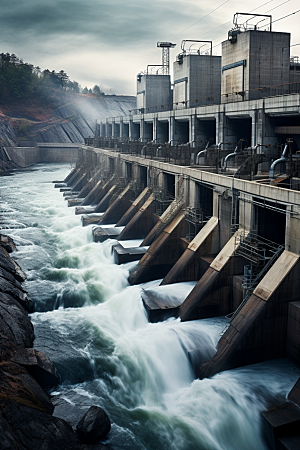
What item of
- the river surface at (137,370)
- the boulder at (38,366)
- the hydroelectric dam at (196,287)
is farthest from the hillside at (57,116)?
the boulder at (38,366)

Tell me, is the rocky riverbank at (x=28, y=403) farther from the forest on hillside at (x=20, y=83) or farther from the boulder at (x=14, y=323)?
the forest on hillside at (x=20, y=83)

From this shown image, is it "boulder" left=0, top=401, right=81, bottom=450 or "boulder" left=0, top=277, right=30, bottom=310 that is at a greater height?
"boulder" left=0, top=277, right=30, bottom=310

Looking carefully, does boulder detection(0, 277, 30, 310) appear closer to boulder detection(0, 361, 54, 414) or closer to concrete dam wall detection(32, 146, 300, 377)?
concrete dam wall detection(32, 146, 300, 377)

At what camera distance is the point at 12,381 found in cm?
1320

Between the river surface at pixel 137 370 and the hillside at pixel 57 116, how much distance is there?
227 feet

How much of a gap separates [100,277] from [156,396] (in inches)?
422

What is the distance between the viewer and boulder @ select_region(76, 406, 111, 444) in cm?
1242

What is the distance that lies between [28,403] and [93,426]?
197cm

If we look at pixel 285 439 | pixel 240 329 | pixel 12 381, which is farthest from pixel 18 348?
pixel 285 439

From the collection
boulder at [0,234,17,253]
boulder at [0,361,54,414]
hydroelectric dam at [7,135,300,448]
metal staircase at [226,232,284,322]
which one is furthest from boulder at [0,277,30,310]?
metal staircase at [226,232,284,322]

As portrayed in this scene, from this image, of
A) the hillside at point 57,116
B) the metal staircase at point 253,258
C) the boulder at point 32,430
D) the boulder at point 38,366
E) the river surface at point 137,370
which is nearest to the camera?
the boulder at point 32,430

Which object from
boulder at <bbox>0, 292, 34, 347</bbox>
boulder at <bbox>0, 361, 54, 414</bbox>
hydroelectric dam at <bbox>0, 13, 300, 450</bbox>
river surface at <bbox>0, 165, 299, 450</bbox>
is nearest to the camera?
boulder at <bbox>0, 361, 54, 414</bbox>

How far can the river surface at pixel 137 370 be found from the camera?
13.2 m

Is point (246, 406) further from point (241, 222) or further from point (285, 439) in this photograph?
point (241, 222)
